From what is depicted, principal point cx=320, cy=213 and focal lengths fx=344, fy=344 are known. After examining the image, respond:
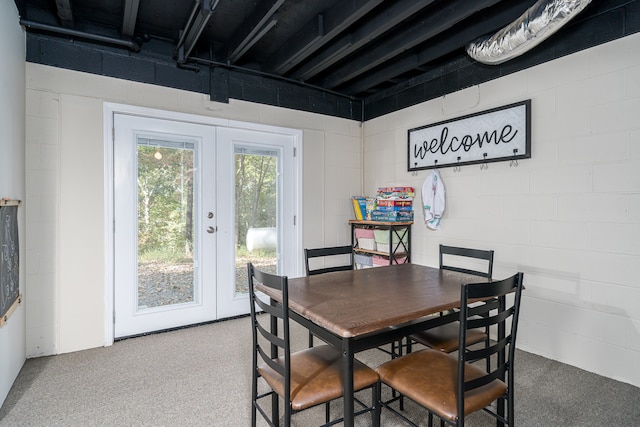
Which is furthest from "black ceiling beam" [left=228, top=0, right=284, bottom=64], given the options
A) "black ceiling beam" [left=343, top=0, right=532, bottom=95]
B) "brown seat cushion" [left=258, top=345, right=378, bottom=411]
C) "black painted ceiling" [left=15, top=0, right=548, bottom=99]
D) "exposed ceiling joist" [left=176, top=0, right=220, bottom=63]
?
"brown seat cushion" [left=258, top=345, right=378, bottom=411]

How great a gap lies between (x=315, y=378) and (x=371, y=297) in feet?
1.63

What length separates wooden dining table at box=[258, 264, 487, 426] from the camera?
1.45 metres

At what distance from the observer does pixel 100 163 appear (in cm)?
302

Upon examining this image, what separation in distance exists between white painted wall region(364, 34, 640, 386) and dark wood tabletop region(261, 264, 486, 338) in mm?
917

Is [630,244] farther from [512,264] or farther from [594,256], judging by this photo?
[512,264]

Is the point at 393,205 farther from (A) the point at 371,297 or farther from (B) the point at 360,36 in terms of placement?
(A) the point at 371,297

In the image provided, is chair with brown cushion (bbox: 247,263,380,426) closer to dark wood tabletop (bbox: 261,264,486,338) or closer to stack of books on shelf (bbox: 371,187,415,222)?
dark wood tabletop (bbox: 261,264,486,338)

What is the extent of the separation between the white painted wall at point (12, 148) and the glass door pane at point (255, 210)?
1765mm

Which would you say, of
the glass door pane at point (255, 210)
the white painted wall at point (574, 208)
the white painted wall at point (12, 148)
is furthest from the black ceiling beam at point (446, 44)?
the white painted wall at point (12, 148)

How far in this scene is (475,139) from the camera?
130 inches

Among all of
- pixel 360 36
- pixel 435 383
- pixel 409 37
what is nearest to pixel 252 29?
pixel 360 36

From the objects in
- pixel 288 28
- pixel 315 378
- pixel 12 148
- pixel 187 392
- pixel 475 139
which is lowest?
pixel 187 392

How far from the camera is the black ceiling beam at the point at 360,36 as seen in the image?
8.30 ft

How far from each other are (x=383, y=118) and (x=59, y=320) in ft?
12.9
